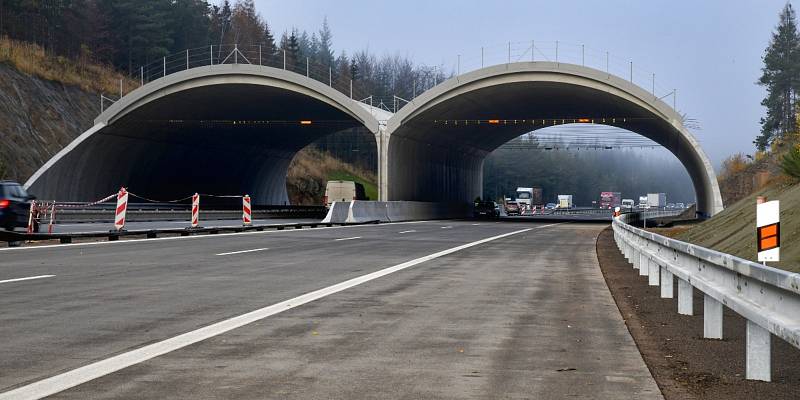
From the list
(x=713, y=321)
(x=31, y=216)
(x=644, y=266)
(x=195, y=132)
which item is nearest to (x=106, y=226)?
(x=31, y=216)

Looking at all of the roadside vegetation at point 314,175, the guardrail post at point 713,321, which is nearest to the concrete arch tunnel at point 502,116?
the roadside vegetation at point 314,175

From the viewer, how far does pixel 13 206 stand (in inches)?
891

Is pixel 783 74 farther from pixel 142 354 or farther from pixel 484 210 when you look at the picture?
pixel 142 354

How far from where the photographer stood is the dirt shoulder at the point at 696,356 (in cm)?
595

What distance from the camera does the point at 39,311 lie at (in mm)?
8938

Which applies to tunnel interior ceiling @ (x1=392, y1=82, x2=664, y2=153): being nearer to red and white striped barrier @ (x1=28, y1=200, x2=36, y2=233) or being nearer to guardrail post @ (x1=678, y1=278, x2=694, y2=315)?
red and white striped barrier @ (x1=28, y1=200, x2=36, y2=233)

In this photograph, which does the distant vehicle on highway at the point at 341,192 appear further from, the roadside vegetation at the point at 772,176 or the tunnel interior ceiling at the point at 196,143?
the roadside vegetation at the point at 772,176

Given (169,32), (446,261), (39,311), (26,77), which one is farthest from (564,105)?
(169,32)

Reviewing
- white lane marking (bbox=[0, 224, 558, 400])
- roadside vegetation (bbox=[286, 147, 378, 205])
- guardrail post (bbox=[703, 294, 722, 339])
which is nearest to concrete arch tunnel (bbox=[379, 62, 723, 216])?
roadside vegetation (bbox=[286, 147, 378, 205])

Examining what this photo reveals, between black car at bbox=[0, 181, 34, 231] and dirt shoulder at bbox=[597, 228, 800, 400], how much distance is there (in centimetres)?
1656

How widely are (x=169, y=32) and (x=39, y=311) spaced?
317 ft

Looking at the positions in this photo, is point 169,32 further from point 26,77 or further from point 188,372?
point 188,372

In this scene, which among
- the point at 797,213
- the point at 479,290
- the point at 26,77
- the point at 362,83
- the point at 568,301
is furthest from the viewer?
the point at 362,83

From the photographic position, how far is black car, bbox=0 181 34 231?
22.5 meters
